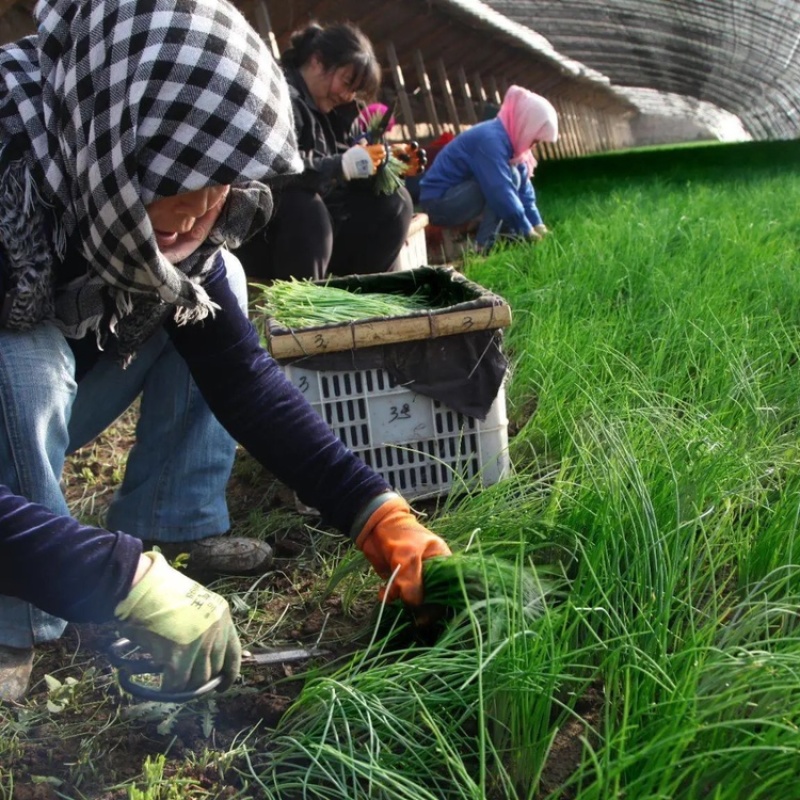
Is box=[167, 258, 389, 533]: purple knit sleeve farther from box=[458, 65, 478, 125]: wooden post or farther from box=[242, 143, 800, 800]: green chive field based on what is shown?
box=[458, 65, 478, 125]: wooden post

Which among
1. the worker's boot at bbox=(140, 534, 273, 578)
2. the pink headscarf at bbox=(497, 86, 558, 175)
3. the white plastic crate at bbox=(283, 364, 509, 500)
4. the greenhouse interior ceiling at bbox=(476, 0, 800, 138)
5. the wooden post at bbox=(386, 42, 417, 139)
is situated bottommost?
the worker's boot at bbox=(140, 534, 273, 578)

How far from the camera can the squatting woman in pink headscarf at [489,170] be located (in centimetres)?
505

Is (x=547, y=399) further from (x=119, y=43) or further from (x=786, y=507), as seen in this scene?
(x=119, y=43)

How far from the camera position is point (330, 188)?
3502 millimetres

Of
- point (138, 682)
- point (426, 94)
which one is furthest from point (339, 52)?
point (426, 94)

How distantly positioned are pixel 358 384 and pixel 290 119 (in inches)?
28.6

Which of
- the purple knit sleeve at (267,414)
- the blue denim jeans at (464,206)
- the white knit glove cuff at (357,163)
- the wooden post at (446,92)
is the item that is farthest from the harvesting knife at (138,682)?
the wooden post at (446,92)

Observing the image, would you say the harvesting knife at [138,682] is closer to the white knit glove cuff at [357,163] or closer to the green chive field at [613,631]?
the green chive field at [613,631]

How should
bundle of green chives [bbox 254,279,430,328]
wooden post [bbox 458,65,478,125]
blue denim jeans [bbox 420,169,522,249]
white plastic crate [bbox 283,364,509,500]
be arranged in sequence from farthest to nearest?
wooden post [bbox 458,65,478,125] → blue denim jeans [bbox 420,169,522,249] → bundle of green chives [bbox 254,279,430,328] → white plastic crate [bbox 283,364,509,500]

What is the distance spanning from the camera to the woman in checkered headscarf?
126 centimetres

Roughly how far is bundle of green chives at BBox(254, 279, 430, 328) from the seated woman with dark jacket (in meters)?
0.83

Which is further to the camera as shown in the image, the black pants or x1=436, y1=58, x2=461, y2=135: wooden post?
x1=436, y1=58, x2=461, y2=135: wooden post

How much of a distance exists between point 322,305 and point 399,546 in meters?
0.87

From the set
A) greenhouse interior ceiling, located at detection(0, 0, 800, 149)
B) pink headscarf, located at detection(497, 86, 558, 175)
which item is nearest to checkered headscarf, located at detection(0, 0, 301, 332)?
greenhouse interior ceiling, located at detection(0, 0, 800, 149)
